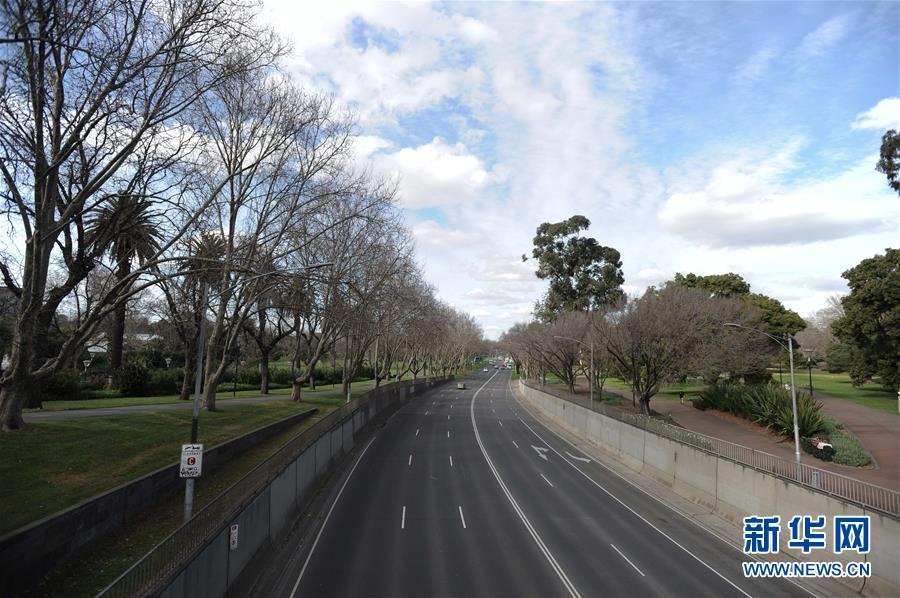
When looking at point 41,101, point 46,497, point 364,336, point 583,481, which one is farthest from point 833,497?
point 364,336

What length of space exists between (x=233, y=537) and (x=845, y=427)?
45233 mm

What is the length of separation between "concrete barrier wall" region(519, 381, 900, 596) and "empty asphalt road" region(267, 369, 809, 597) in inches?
67.8

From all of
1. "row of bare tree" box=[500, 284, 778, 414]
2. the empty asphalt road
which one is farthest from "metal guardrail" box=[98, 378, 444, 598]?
"row of bare tree" box=[500, 284, 778, 414]

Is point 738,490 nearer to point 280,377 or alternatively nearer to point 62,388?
point 62,388

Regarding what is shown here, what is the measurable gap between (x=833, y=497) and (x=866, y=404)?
4897 centimetres

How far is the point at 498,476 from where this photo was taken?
26375 millimetres

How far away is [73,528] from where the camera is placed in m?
11.8

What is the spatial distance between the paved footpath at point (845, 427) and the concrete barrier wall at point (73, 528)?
3155 centimetres

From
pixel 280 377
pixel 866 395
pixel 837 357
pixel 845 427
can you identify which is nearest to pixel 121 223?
pixel 845 427

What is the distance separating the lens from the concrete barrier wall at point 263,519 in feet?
31.7

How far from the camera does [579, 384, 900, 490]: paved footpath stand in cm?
2882

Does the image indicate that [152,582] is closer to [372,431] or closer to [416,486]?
[416,486]

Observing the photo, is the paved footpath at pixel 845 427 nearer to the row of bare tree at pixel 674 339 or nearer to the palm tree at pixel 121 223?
the row of bare tree at pixel 674 339

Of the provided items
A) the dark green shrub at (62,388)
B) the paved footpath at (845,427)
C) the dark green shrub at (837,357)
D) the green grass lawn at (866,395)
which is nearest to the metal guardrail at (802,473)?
the paved footpath at (845,427)
